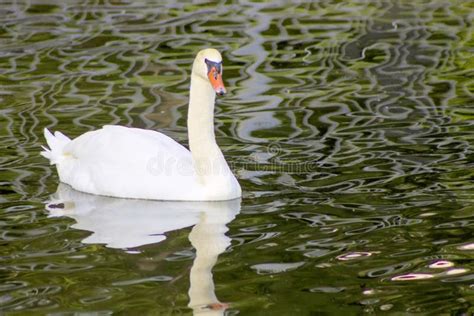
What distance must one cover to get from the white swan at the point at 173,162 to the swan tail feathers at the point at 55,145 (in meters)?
0.41

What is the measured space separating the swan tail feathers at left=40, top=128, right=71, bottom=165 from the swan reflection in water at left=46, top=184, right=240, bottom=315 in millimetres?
277

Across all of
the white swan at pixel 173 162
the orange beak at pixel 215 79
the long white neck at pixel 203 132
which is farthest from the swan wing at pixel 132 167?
the orange beak at pixel 215 79

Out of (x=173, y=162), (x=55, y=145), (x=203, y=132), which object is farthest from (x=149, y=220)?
(x=55, y=145)

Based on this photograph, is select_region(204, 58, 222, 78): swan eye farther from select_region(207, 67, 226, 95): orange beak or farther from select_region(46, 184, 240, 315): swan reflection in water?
select_region(46, 184, 240, 315): swan reflection in water

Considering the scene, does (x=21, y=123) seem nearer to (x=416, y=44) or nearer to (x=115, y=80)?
(x=115, y=80)

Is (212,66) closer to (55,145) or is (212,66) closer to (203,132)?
(203,132)

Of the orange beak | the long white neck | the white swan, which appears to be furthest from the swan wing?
the orange beak

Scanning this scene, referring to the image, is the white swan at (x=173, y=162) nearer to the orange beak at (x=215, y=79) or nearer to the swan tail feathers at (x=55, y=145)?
the orange beak at (x=215, y=79)

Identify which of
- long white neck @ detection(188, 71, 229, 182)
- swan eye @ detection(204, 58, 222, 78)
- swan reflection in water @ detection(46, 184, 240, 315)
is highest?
swan eye @ detection(204, 58, 222, 78)

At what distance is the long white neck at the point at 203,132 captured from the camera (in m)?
8.57

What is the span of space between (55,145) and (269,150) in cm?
169

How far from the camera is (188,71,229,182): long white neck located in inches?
337

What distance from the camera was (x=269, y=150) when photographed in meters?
9.72

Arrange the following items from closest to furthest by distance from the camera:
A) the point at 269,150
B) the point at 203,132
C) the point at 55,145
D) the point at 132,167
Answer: the point at 203,132 < the point at 132,167 < the point at 55,145 < the point at 269,150
